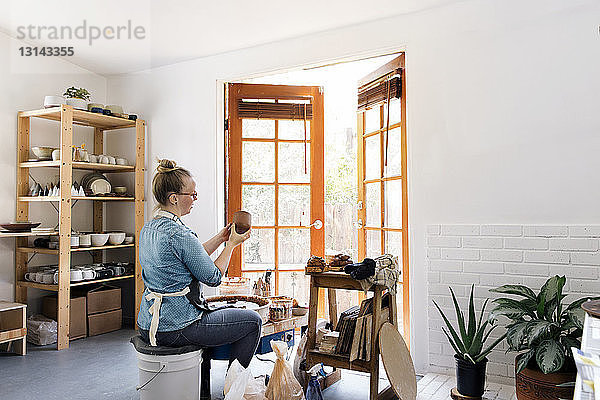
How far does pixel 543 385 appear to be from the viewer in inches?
97.1

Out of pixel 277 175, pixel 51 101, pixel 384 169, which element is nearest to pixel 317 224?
pixel 277 175

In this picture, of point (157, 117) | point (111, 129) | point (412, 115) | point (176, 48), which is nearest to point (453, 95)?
point (412, 115)

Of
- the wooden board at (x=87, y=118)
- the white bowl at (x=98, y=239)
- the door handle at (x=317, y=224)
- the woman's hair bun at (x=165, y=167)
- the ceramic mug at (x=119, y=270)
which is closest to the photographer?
the woman's hair bun at (x=165, y=167)

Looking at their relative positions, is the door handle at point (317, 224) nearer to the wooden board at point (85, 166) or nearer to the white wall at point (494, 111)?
the white wall at point (494, 111)

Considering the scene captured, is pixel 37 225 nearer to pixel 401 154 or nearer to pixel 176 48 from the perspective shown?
pixel 176 48

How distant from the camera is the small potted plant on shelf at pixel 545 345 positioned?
2.40 meters

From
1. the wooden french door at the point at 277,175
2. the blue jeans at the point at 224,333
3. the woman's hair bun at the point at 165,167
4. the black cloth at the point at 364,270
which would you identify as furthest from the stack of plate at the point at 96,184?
the black cloth at the point at 364,270

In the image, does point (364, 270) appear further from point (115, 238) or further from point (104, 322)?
point (104, 322)

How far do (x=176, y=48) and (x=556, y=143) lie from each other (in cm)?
314

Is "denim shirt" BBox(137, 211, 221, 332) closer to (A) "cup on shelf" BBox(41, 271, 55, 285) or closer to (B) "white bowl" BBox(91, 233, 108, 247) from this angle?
(A) "cup on shelf" BBox(41, 271, 55, 285)

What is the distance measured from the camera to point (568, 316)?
2535mm

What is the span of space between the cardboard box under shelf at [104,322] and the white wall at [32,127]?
0.52 metres

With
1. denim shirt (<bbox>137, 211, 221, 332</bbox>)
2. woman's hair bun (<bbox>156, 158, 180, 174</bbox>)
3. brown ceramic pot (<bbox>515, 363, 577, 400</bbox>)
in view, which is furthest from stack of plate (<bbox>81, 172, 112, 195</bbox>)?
brown ceramic pot (<bbox>515, 363, 577, 400</bbox>)

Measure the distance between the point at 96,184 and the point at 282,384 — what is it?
118 inches
